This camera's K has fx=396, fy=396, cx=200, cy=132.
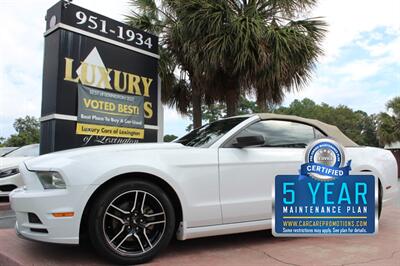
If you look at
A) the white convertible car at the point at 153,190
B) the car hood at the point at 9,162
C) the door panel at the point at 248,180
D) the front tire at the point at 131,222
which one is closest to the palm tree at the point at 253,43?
the car hood at the point at 9,162

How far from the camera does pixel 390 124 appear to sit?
2403cm

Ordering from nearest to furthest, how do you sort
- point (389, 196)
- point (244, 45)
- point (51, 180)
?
1. point (51, 180)
2. point (389, 196)
3. point (244, 45)

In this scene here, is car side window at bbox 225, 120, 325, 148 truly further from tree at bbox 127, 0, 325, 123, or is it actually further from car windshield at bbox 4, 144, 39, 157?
car windshield at bbox 4, 144, 39, 157

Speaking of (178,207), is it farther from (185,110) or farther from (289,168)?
(185,110)

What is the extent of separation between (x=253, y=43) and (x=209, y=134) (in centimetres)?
574

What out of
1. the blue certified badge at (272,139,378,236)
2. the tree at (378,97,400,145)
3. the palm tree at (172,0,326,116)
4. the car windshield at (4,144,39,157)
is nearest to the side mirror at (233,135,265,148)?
the blue certified badge at (272,139,378,236)

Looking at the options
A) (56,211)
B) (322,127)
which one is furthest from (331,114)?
(56,211)

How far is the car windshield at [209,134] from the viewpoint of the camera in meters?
4.17

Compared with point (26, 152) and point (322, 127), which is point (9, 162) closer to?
point (26, 152)

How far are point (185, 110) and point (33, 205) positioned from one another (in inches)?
392

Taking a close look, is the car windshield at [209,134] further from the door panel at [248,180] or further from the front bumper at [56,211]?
the front bumper at [56,211]

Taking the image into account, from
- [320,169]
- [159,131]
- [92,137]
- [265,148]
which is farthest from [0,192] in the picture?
[320,169]

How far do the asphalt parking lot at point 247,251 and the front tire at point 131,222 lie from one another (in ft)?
0.64

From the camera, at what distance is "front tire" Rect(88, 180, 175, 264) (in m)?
3.30
